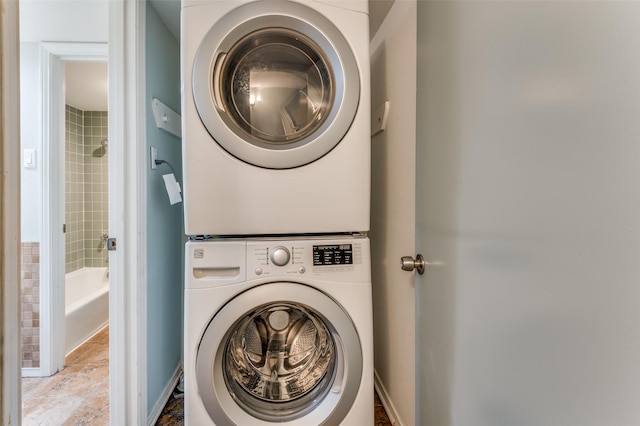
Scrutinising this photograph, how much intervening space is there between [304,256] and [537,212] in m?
0.68

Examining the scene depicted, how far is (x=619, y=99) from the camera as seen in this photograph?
34 cm

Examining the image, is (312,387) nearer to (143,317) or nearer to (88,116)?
(143,317)

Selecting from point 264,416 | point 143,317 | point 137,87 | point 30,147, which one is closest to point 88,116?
point 30,147

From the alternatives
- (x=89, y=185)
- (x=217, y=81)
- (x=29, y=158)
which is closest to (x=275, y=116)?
(x=217, y=81)

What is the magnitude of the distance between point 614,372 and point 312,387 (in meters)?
0.93

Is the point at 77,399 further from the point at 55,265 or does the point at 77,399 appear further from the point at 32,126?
the point at 32,126

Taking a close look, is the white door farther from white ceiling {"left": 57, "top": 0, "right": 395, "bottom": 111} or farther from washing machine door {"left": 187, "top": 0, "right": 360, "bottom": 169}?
white ceiling {"left": 57, "top": 0, "right": 395, "bottom": 111}

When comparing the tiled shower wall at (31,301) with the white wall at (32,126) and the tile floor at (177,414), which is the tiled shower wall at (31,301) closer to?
the white wall at (32,126)

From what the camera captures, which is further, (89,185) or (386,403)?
(89,185)

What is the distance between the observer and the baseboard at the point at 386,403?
129 cm

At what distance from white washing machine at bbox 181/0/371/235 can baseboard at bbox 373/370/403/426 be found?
2.91ft

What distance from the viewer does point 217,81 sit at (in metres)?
0.96

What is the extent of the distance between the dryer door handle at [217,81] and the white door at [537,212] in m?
0.66

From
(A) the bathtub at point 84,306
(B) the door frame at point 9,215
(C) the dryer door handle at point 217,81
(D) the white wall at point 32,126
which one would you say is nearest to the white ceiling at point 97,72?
(D) the white wall at point 32,126
